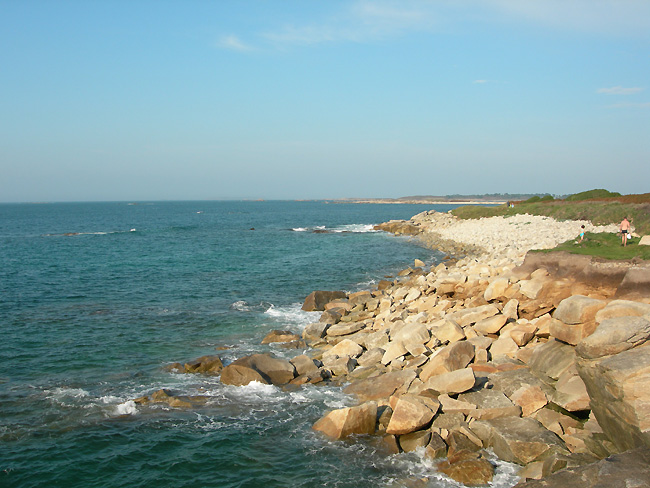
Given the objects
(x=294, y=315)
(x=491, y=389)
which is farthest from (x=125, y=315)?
(x=491, y=389)

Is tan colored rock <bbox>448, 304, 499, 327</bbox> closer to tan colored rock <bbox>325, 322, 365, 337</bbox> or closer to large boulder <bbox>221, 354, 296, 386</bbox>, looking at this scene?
tan colored rock <bbox>325, 322, 365, 337</bbox>

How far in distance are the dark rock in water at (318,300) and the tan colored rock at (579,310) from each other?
14154 millimetres

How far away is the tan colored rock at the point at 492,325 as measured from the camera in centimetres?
1603

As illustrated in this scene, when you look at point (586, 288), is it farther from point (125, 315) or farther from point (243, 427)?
point (125, 315)

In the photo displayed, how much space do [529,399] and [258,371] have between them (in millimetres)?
8350

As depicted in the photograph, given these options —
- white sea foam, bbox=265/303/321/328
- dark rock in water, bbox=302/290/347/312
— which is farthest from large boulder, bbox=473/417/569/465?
dark rock in water, bbox=302/290/347/312

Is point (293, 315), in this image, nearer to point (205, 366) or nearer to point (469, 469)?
point (205, 366)

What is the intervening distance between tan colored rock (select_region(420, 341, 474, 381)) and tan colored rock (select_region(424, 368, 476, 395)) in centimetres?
78

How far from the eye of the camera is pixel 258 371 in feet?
51.1

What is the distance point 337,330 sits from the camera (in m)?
20.2

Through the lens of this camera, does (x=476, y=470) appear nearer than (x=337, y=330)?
Yes

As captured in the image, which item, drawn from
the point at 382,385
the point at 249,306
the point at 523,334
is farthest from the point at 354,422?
the point at 249,306

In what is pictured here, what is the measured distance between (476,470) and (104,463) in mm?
8416

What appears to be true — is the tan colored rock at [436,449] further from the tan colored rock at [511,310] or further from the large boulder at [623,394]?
the tan colored rock at [511,310]
